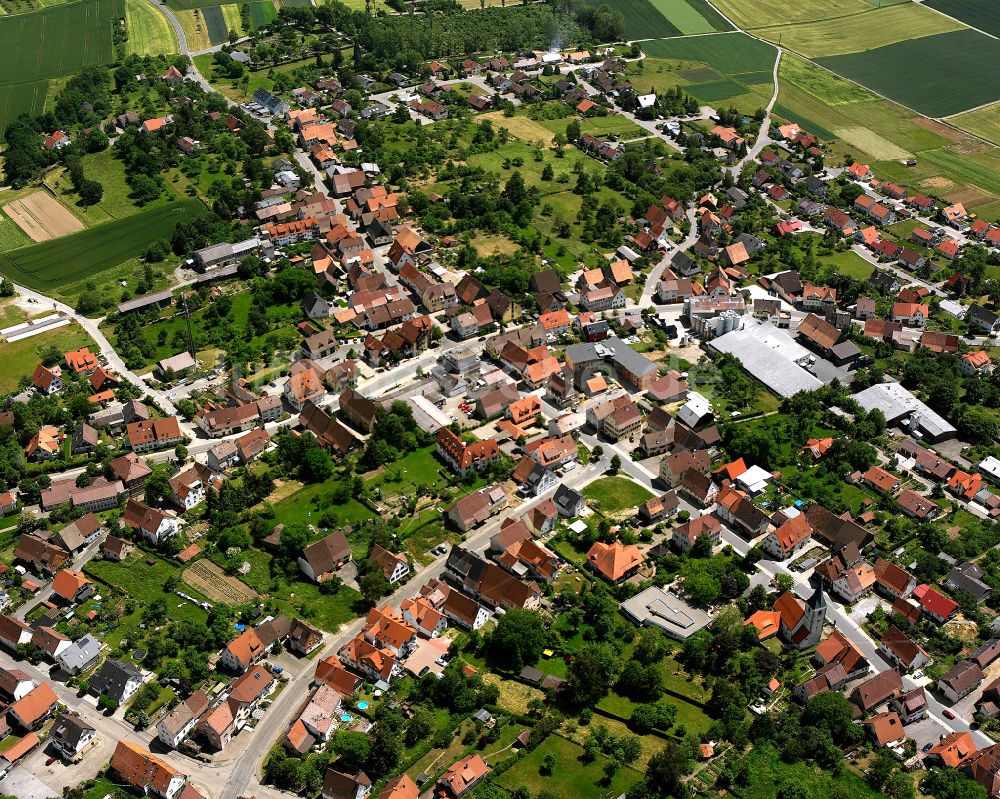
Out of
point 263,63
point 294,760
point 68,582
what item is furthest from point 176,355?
point 263,63

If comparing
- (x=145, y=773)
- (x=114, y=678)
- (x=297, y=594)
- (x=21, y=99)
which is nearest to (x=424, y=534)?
(x=297, y=594)

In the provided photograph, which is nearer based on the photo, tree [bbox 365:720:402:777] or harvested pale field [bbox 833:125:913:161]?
tree [bbox 365:720:402:777]

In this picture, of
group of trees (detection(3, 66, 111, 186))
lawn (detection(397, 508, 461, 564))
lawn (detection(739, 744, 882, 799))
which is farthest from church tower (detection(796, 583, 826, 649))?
group of trees (detection(3, 66, 111, 186))

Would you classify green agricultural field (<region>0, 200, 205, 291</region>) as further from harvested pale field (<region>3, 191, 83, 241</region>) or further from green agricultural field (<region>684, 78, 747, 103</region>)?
green agricultural field (<region>684, 78, 747, 103</region>)

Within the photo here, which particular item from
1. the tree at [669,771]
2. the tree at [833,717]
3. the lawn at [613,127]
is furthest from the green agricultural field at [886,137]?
the tree at [669,771]

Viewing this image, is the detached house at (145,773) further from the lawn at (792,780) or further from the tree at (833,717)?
the tree at (833,717)
